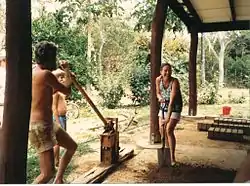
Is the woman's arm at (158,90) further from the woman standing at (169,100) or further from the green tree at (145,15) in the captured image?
the green tree at (145,15)

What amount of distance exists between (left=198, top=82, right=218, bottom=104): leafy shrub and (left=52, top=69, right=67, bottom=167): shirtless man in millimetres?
734

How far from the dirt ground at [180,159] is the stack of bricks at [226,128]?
0.04 m

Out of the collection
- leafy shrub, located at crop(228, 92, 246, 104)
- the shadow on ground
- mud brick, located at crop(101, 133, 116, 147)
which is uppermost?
leafy shrub, located at crop(228, 92, 246, 104)

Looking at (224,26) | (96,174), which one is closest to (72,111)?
(96,174)

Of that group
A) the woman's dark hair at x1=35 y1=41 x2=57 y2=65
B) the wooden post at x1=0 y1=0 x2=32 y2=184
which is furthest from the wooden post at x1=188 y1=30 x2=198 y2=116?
the wooden post at x1=0 y1=0 x2=32 y2=184

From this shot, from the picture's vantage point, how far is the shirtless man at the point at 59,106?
184cm

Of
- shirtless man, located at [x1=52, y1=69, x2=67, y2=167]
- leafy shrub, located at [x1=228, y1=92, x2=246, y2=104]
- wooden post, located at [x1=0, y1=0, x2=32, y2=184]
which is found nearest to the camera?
wooden post, located at [x1=0, y1=0, x2=32, y2=184]

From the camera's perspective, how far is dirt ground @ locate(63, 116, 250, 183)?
190 cm

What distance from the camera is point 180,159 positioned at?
1979mm

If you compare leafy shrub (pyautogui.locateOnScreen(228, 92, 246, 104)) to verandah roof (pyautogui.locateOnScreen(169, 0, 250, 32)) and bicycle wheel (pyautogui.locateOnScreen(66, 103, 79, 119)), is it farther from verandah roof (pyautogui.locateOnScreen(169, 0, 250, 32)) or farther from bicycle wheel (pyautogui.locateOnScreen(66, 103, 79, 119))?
bicycle wheel (pyautogui.locateOnScreen(66, 103, 79, 119))

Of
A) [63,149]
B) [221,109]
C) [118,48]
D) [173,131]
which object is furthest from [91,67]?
[221,109]

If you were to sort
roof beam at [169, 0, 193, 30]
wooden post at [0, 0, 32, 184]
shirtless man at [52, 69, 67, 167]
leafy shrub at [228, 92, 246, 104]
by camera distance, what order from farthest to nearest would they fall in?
1. roof beam at [169, 0, 193, 30]
2. leafy shrub at [228, 92, 246, 104]
3. shirtless man at [52, 69, 67, 167]
4. wooden post at [0, 0, 32, 184]

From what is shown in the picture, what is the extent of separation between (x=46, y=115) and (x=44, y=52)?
0.32 meters

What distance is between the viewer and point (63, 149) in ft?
6.16
